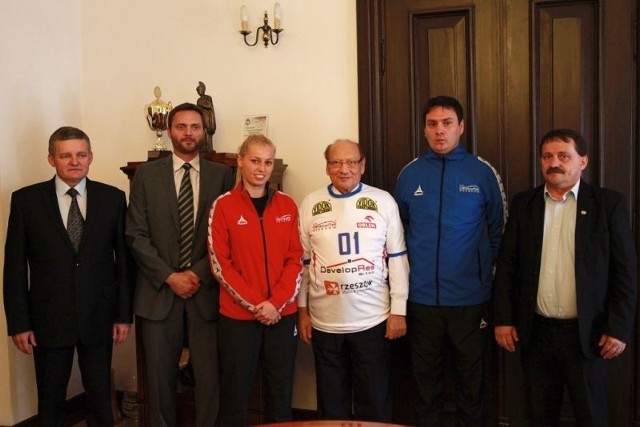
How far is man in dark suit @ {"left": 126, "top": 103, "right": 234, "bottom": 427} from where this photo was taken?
2.46 m

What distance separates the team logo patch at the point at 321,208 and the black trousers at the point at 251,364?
451mm

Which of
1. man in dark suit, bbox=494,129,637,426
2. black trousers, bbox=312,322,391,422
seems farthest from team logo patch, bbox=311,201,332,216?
man in dark suit, bbox=494,129,637,426

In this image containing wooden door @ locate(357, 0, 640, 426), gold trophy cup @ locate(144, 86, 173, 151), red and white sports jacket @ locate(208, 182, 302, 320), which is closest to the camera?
red and white sports jacket @ locate(208, 182, 302, 320)

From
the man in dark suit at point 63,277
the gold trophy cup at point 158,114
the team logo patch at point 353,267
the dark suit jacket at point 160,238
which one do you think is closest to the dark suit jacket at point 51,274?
the man in dark suit at point 63,277

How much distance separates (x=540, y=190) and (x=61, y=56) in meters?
2.70

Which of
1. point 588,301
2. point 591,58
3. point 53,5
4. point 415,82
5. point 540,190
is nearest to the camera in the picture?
point 588,301

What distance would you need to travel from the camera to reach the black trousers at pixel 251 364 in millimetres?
2326

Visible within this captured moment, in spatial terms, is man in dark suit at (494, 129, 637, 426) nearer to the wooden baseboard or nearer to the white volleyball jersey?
the white volleyball jersey

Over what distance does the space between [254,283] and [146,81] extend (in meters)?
1.61

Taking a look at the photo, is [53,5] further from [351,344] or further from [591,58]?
[591,58]

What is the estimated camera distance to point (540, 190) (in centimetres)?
224

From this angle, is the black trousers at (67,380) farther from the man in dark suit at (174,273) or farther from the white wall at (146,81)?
the white wall at (146,81)

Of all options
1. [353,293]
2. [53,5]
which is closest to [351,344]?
[353,293]

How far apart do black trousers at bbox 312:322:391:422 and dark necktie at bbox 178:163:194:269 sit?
25.6 inches
